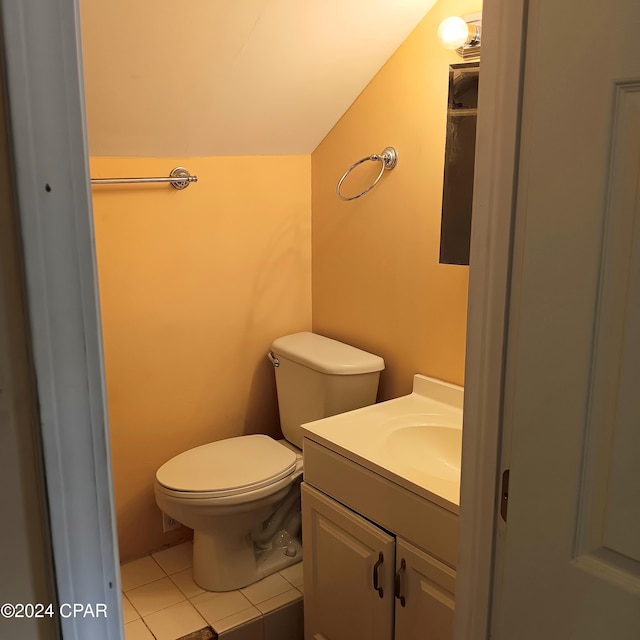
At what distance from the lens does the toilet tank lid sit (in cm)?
216

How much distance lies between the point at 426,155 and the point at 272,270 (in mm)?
764

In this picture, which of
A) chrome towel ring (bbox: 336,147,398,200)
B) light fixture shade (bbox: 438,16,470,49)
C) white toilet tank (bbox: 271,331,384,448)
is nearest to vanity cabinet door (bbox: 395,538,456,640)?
white toilet tank (bbox: 271,331,384,448)

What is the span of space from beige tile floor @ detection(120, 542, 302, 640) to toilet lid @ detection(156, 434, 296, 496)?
0.34 metres

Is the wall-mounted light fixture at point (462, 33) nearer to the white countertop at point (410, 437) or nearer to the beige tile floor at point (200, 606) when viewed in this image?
the white countertop at point (410, 437)

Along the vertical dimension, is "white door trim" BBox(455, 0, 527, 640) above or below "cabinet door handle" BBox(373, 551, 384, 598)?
above

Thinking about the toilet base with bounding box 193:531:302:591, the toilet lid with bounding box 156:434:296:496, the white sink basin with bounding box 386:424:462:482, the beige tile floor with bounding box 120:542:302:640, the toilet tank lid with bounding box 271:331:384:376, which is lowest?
the beige tile floor with bounding box 120:542:302:640

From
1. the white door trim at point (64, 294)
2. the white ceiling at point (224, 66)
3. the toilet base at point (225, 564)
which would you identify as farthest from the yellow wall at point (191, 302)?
the white door trim at point (64, 294)

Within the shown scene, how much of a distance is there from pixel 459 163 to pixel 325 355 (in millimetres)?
773

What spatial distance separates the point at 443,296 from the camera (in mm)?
2035

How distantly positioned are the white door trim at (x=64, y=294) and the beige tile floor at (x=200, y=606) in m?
1.50

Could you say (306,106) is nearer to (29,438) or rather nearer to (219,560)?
(219,560)

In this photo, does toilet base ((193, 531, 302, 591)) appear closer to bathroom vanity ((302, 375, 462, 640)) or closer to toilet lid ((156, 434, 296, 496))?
toilet lid ((156, 434, 296, 496))

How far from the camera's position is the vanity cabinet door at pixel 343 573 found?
168 cm

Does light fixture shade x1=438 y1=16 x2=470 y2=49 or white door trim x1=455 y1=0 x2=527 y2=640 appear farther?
light fixture shade x1=438 y1=16 x2=470 y2=49
